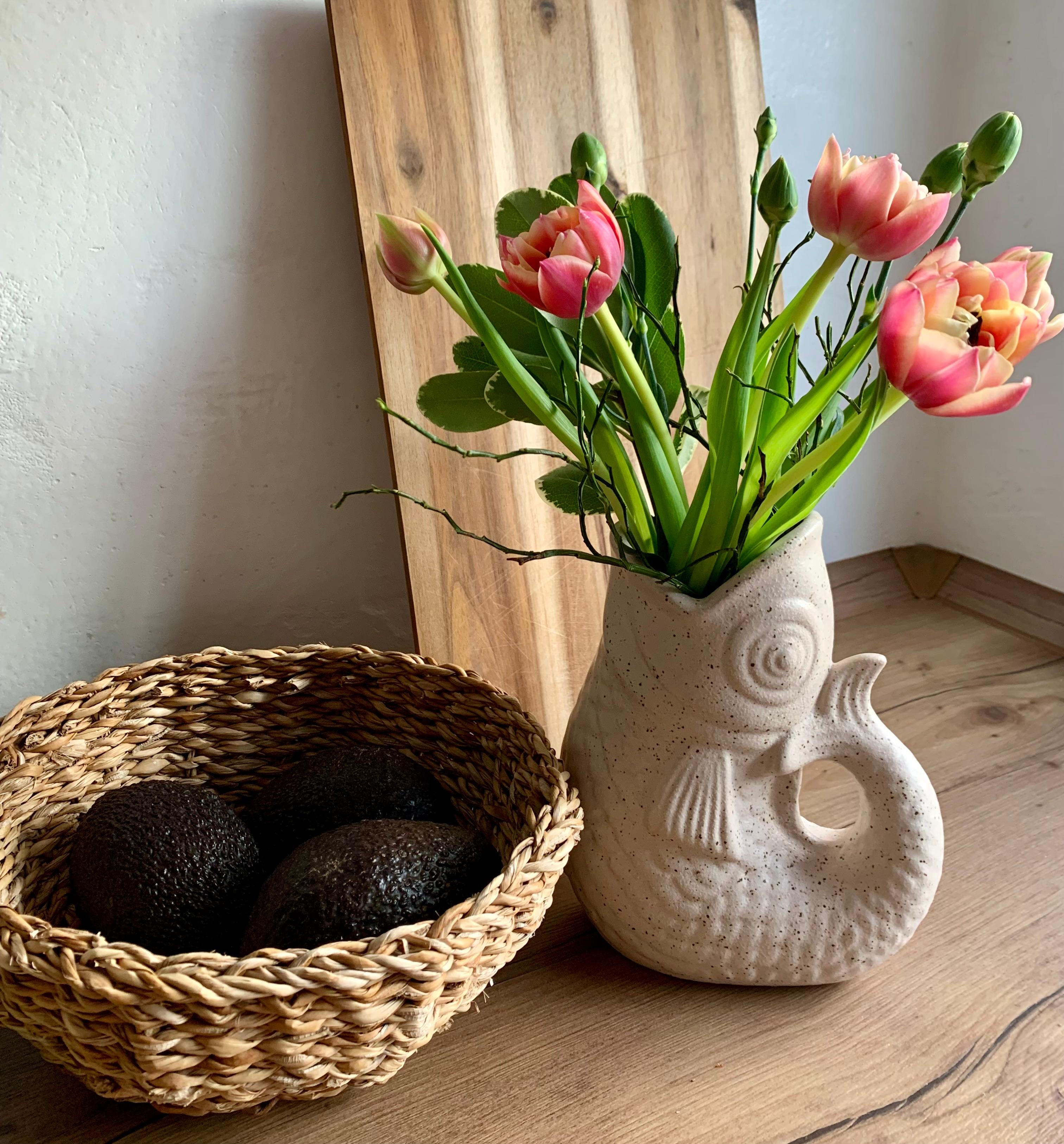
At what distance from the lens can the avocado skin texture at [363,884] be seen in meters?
0.52

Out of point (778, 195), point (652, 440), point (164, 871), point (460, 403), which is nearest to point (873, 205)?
point (778, 195)

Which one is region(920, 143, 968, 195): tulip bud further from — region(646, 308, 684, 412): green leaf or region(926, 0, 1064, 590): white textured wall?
region(926, 0, 1064, 590): white textured wall

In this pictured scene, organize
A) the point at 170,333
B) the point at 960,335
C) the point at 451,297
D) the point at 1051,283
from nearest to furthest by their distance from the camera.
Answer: the point at 960,335 < the point at 451,297 < the point at 170,333 < the point at 1051,283

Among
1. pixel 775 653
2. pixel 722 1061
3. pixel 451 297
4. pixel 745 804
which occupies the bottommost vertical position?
pixel 722 1061

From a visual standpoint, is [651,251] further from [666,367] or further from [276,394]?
[276,394]

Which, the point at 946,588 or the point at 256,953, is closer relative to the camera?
the point at 256,953

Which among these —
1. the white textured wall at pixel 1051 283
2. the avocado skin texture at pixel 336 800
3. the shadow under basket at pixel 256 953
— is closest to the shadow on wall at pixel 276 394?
the shadow under basket at pixel 256 953

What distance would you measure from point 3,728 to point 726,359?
0.50 m

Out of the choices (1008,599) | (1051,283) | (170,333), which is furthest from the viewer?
(1008,599)

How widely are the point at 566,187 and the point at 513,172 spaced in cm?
22

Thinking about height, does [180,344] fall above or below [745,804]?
above

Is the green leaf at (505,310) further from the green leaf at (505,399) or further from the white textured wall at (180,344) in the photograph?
the white textured wall at (180,344)

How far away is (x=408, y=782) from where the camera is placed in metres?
0.67

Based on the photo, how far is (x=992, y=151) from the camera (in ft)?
1.65
